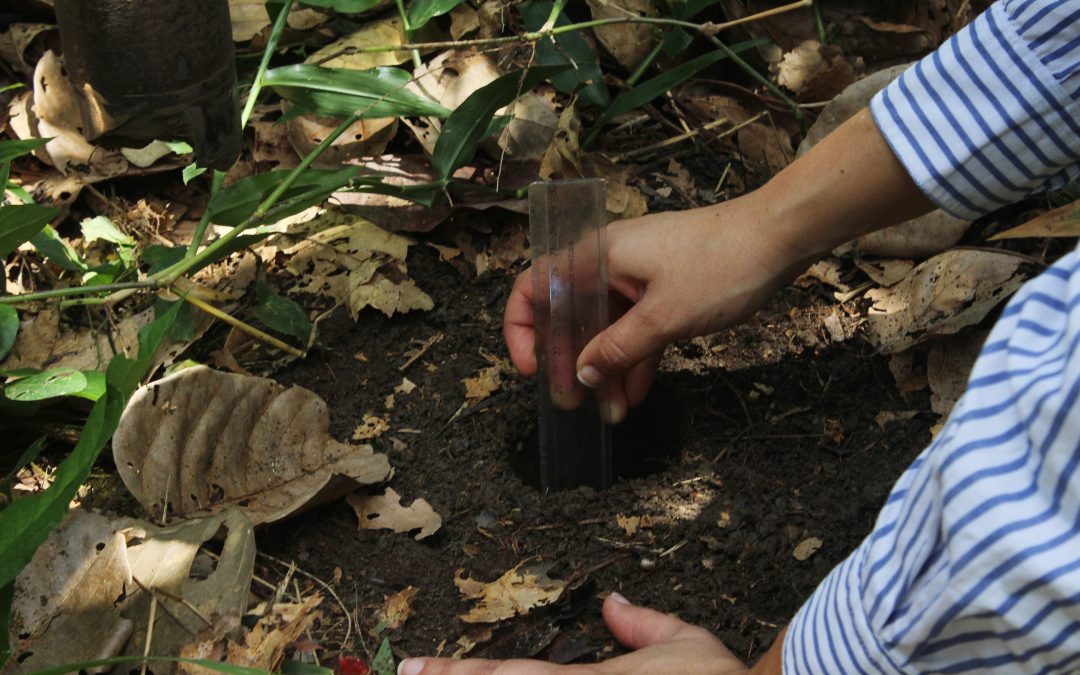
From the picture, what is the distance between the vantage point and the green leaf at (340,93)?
1843mm

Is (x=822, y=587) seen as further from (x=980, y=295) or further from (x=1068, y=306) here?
(x=980, y=295)

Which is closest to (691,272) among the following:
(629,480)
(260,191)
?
(629,480)

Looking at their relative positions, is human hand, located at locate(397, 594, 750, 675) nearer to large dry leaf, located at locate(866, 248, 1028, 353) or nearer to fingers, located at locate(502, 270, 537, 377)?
fingers, located at locate(502, 270, 537, 377)

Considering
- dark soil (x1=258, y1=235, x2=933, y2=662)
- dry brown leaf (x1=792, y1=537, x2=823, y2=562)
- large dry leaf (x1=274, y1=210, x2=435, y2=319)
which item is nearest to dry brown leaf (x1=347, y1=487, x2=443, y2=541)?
dark soil (x1=258, y1=235, x2=933, y2=662)

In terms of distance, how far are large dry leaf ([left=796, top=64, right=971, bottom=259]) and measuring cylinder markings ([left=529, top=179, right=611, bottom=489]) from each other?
493 millimetres

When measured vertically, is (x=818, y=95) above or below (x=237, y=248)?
above

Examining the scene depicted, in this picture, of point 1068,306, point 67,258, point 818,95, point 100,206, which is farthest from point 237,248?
point 1068,306

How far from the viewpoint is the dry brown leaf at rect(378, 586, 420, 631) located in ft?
4.68

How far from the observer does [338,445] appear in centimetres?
164

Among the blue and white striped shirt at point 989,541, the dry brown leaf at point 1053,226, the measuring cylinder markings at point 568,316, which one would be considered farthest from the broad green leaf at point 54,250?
the dry brown leaf at point 1053,226

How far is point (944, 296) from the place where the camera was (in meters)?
1.74

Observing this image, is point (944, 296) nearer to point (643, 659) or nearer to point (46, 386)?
point (643, 659)

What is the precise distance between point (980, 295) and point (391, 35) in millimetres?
1161

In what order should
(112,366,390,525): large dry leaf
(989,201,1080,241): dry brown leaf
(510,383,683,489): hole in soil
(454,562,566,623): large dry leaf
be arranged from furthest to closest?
(510,383,683,489): hole in soil → (989,201,1080,241): dry brown leaf → (112,366,390,525): large dry leaf → (454,562,566,623): large dry leaf
